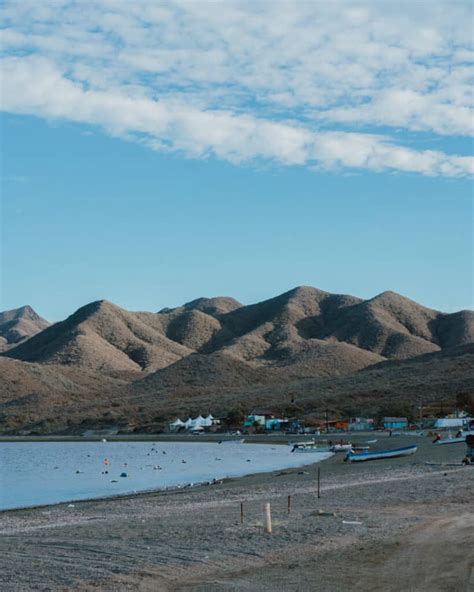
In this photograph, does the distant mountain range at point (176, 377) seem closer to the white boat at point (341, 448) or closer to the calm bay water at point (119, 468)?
the calm bay water at point (119, 468)

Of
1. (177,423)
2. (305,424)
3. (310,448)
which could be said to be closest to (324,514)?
(310,448)

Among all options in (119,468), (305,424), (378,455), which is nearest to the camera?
(378,455)

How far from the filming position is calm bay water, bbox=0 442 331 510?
3994cm

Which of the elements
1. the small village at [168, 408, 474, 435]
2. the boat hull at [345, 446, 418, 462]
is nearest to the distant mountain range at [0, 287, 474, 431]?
the small village at [168, 408, 474, 435]

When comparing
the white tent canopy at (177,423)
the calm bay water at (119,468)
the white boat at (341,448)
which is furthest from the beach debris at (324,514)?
the white tent canopy at (177,423)

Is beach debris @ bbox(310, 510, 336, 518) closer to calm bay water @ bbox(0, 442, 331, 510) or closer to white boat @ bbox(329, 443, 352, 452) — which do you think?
calm bay water @ bbox(0, 442, 331, 510)

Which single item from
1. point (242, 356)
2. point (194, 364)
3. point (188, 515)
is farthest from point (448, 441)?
point (242, 356)

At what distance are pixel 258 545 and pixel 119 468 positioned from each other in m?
43.1

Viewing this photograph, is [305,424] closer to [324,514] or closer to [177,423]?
[177,423]

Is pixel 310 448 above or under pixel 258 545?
under

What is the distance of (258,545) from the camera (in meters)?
14.7

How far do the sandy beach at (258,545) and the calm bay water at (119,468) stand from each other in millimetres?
14018

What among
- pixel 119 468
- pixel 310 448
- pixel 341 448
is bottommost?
pixel 119 468

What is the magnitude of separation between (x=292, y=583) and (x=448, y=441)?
47011 millimetres
